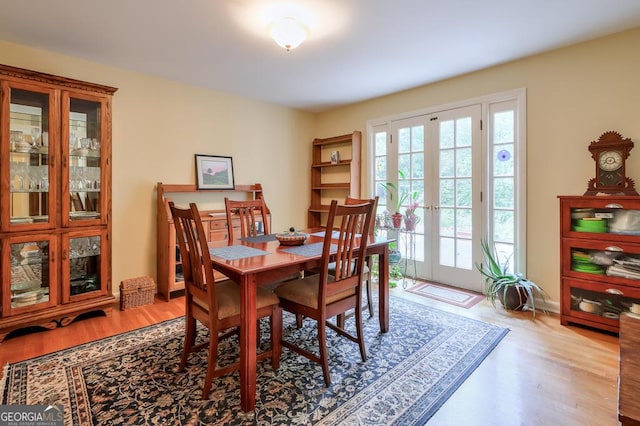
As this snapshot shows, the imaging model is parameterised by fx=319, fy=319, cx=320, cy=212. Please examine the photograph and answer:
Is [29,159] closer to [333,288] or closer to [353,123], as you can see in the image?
[333,288]

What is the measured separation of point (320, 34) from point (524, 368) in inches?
111

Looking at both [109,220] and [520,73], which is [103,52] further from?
[520,73]

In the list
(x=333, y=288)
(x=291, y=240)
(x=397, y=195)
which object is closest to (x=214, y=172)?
(x=291, y=240)

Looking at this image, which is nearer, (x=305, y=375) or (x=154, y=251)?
(x=305, y=375)

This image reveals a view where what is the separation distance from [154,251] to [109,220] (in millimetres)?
747

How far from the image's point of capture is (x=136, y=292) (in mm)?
3162

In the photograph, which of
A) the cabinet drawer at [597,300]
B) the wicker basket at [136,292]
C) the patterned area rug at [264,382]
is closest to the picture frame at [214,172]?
the wicker basket at [136,292]

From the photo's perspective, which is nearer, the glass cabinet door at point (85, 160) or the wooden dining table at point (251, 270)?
the wooden dining table at point (251, 270)

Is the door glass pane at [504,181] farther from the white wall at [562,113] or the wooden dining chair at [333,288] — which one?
the wooden dining chair at [333,288]

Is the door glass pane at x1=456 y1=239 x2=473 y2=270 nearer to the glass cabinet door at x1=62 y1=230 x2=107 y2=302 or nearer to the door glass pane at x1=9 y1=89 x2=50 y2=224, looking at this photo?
the glass cabinet door at x1=62 y1=230 x2=107 y2=302

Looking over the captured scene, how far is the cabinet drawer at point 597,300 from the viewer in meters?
2.42

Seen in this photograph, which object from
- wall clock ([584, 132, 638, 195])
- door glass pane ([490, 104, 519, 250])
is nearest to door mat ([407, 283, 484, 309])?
door glass pane ([490, 104, 519, 250])

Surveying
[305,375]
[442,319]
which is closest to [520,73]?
[442,319]

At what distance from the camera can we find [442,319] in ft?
9.20
